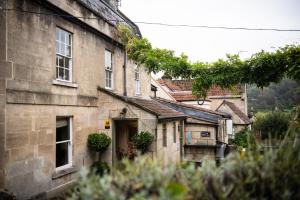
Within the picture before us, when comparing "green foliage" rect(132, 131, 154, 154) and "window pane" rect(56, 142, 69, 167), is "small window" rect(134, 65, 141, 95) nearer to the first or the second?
"green foliage" rect(132, 131, 154, 154)

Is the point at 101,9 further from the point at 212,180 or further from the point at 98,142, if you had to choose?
the point at 212,180

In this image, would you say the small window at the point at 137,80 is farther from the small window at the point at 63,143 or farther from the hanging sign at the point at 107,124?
the small window at the point at 63,143

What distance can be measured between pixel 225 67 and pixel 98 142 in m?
6.44

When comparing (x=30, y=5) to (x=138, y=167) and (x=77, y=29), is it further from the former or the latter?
(x=138, y=167)

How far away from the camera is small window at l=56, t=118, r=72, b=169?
9.37m

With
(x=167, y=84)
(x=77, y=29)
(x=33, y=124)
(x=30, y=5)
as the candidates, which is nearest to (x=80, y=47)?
(x=77, y=29)

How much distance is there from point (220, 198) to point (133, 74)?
1322 cm

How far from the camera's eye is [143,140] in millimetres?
10547

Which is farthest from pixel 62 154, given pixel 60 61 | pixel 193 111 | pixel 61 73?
pixel 193 111

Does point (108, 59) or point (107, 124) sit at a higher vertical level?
point (108, 59)

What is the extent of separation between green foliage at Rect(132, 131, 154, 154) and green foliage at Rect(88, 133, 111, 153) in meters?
1.32

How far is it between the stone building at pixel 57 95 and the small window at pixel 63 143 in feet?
0.13

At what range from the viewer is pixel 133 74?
15.7m

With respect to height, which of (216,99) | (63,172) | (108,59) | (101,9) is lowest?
(63,172)
